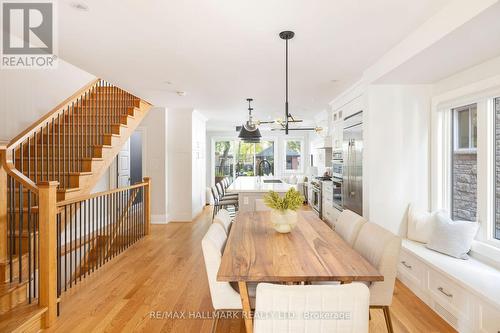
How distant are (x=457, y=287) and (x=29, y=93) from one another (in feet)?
18.1

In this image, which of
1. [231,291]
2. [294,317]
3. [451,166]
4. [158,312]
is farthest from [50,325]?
[451,166]

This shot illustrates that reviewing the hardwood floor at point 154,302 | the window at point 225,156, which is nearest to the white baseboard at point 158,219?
the hardwood floor at point 154,302

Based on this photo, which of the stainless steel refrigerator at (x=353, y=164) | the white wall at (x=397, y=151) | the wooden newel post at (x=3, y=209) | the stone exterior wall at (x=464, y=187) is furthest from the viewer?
the stainless steel refrigerator at (x=353, y=164)

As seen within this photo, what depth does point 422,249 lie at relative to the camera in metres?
2.99

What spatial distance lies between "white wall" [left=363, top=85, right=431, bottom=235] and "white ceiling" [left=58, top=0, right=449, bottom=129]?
0.59 metres

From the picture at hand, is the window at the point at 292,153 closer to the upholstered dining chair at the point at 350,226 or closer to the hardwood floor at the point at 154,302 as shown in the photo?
the hardwood floor at the point at 154,302

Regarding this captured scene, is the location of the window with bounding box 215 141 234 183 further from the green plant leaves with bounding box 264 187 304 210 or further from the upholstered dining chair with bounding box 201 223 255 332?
the upholstered dining chair with bounding box 201 223 255 332

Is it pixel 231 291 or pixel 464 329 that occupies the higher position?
pixel 231 291

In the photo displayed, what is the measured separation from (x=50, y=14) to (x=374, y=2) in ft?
8.37

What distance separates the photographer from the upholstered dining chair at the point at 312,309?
3.74 feet

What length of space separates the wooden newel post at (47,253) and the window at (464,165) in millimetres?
4052

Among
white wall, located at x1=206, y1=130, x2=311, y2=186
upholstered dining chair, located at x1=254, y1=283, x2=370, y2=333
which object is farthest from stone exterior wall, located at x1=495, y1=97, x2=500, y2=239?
white wall, located at x1=206, y1=130, x2=311, y2=186

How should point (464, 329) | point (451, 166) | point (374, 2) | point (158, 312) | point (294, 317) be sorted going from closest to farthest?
1. point (294, 317)
2. point (374, 2)
3. point (464, 329)
4. point (158, 312)
5. point (451, 166)

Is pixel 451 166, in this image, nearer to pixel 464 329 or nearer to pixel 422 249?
pixel 422 249
